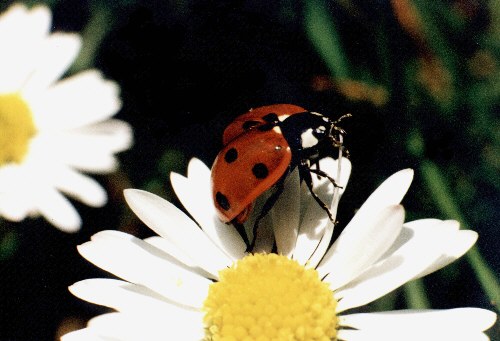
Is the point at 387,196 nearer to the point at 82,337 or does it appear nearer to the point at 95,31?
the point at 82,337

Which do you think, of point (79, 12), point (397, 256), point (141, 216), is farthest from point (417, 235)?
point (79, 12)

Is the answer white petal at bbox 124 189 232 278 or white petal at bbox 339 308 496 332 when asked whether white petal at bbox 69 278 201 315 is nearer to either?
white petal at bbox 124 189 232 278

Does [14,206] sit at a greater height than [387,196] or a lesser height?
greater

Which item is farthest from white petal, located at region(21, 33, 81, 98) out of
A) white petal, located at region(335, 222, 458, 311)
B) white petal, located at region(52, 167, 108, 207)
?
white petal, located at region(335, 222, 458, 311)

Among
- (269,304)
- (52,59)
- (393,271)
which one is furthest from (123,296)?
(52,59)

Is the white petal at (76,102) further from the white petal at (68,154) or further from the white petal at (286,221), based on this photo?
the white petal at (286,221)

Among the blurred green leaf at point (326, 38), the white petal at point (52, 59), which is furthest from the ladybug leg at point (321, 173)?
the white petal at point (52, 59)

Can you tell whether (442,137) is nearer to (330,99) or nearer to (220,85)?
(330,99)
